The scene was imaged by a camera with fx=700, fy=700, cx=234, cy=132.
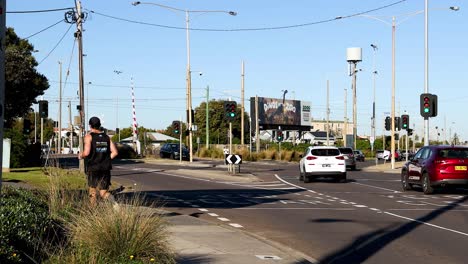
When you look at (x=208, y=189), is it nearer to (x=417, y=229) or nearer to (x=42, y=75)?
(x=417, y=229)

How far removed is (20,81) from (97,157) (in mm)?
32583

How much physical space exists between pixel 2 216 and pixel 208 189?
60.9 ft

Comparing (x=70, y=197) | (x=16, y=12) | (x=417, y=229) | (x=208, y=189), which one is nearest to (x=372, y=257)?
(x=417, y=229)

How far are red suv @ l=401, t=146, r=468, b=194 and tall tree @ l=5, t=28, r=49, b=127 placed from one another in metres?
26.4

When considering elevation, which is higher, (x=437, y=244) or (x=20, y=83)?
(x=20, y=83)

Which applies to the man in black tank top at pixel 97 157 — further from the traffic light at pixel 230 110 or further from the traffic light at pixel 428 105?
the traffic light at pixel 428 105

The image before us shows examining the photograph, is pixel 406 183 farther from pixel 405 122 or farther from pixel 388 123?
pixel 388 123

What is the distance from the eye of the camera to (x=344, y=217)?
16.1 metres

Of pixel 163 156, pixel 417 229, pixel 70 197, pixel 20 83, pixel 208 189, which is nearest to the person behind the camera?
pixel 70 197

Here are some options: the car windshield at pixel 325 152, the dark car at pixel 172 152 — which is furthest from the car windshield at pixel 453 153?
the dark car at pixel 172 152

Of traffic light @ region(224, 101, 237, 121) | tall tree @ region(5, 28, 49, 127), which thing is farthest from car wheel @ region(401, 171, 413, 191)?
tall tree @ region(5, 28, 49, 127)

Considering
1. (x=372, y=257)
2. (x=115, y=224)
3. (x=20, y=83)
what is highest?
(x=20, y=83)

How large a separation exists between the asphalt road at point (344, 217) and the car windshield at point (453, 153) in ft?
4.34

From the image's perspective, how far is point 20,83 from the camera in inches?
1705
